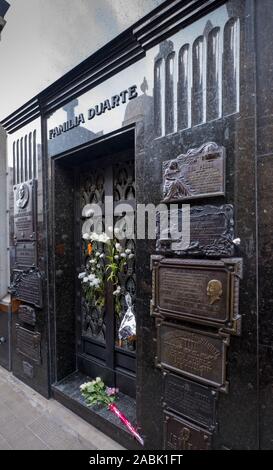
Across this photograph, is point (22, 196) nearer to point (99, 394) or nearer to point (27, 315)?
point (27, 315)

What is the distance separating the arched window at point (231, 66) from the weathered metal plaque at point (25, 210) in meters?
2.94

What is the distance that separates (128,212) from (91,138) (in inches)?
40.5

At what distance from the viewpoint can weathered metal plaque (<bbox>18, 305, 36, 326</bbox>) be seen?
4074 millimetres

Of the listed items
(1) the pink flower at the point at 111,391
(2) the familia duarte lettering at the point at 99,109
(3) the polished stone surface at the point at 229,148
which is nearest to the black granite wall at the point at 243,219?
(3) the polished stone surface at the point at 229,148

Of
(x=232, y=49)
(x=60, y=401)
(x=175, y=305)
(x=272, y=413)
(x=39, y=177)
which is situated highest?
(x=232, y=49)

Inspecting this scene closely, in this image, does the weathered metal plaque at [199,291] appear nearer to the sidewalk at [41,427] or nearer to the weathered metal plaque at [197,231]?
the weathered metal plaque at [197,231]

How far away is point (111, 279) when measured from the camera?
3.63m

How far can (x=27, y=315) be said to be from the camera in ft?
13.7

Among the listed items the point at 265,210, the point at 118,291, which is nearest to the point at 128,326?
the point at 118,291

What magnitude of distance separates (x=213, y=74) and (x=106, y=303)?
9.78ft

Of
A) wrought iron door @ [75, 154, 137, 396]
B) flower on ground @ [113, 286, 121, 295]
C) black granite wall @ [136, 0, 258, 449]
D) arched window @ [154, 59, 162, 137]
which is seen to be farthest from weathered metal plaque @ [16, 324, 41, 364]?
arched window @ [154, 59, 162, 137]

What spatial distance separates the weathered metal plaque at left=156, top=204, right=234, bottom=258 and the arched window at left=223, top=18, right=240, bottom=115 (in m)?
0.82
